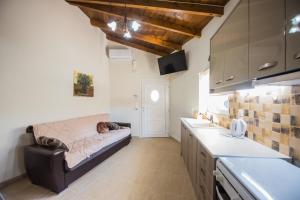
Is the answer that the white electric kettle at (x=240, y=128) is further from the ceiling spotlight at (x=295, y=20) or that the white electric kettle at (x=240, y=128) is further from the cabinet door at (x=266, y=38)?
the ceiling spotlight at (x=295, y=20)

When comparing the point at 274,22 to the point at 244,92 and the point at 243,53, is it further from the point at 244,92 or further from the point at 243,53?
the point at 244,92

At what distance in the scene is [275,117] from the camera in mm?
1415

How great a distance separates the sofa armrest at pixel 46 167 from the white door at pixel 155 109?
11.8ft

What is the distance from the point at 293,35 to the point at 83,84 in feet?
12.9

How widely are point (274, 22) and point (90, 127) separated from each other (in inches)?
148

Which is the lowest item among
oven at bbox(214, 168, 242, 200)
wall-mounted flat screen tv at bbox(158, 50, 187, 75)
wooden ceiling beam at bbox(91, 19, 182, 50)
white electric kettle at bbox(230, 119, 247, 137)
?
oven at bbox(214, 168, 242, 200)

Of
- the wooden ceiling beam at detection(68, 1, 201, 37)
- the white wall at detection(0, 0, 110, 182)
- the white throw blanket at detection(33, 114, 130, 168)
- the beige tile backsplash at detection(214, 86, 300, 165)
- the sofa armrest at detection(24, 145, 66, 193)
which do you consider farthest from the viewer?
the wooden ceiling beam at detection(68, 1, 201, 37)

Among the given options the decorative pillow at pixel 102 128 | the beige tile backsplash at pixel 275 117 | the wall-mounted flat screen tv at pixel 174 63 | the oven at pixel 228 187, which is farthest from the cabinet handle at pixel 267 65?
the decorative pillow at pixel 102 128

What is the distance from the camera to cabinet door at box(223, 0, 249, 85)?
1.37 m


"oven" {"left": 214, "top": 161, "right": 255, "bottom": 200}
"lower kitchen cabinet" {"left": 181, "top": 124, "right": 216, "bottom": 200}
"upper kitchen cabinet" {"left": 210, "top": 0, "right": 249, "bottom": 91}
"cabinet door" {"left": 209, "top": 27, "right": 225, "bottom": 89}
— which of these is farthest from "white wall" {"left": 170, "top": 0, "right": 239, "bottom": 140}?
"oven" {"left": 214, "top": 161, "right": 255, "bottom": 200}

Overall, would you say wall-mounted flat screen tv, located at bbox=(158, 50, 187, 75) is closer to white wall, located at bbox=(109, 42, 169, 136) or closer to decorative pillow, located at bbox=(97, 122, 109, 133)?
white wall, located at bbox=(109, 42, 169, 136)

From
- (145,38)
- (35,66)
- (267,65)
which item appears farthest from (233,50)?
(145,38)

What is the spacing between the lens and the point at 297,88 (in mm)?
1199

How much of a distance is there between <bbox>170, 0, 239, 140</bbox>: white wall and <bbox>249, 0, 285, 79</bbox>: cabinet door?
140 centimetres
